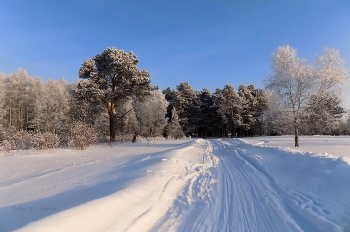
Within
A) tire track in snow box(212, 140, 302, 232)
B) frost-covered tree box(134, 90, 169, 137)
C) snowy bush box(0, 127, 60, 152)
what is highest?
frost-covered tree box(134, 90, 169, 137)

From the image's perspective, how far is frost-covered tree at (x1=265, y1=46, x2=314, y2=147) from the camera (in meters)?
17.3

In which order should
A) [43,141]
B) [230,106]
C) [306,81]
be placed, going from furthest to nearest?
[230,106], [306,81], [43,141]

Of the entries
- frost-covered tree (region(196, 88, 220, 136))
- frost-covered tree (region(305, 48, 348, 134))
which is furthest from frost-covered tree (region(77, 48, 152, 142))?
frost-covered tree (region(196, 88, 220, 136))

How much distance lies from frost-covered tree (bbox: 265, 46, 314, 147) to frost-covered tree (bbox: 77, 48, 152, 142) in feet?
42.0

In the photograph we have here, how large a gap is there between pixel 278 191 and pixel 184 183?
2.73 m

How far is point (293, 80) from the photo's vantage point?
57.6ft

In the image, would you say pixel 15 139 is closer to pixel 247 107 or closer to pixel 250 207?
pixel 250 207

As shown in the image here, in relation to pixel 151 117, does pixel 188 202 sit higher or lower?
lower

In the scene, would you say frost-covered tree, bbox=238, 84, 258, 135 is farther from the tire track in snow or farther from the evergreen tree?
the tire track in snow

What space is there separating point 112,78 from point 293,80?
1802cm

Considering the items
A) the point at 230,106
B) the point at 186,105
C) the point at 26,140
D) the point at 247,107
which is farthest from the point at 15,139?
the point at 247,107

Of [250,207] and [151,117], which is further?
[151,117]

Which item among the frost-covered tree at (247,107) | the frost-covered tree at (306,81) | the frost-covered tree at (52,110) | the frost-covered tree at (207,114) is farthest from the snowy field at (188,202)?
the frost-covered tree at (207,114)

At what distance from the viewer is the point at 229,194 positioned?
17.6 ft
